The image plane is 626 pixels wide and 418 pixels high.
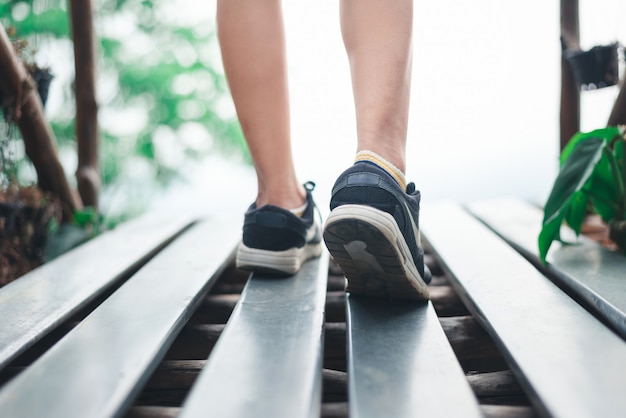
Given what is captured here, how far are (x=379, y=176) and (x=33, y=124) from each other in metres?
1.40

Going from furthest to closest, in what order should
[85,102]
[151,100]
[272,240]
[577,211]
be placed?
1. [151,100]
2. [85,102]
3. [577,211]
4. [272,240]

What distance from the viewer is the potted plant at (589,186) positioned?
1.08 metres

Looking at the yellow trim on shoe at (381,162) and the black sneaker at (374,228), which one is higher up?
the yellow trim on shoe at (381,162)

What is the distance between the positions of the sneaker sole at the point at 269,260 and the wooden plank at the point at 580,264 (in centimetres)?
49

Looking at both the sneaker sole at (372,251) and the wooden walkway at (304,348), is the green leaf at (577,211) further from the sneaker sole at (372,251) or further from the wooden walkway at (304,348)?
the sneaker sole at (372,251)

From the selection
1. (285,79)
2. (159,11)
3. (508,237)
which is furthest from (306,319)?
(159,11)

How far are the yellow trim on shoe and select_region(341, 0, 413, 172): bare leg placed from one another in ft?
0.04

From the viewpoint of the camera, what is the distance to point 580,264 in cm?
109

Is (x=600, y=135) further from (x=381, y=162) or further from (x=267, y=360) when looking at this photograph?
(x=267, y=360)

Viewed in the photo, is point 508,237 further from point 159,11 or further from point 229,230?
point 159,11

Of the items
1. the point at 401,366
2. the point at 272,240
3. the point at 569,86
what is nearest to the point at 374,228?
the point at 401,366

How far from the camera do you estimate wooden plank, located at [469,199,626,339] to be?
870mm

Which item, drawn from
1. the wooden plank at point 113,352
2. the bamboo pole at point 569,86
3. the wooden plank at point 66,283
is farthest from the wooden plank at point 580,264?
the wooden plank at point 66,283

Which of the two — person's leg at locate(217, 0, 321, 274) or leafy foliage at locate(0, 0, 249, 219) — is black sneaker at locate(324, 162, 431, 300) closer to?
person's leg at locate(217, 0, 321, 274)
